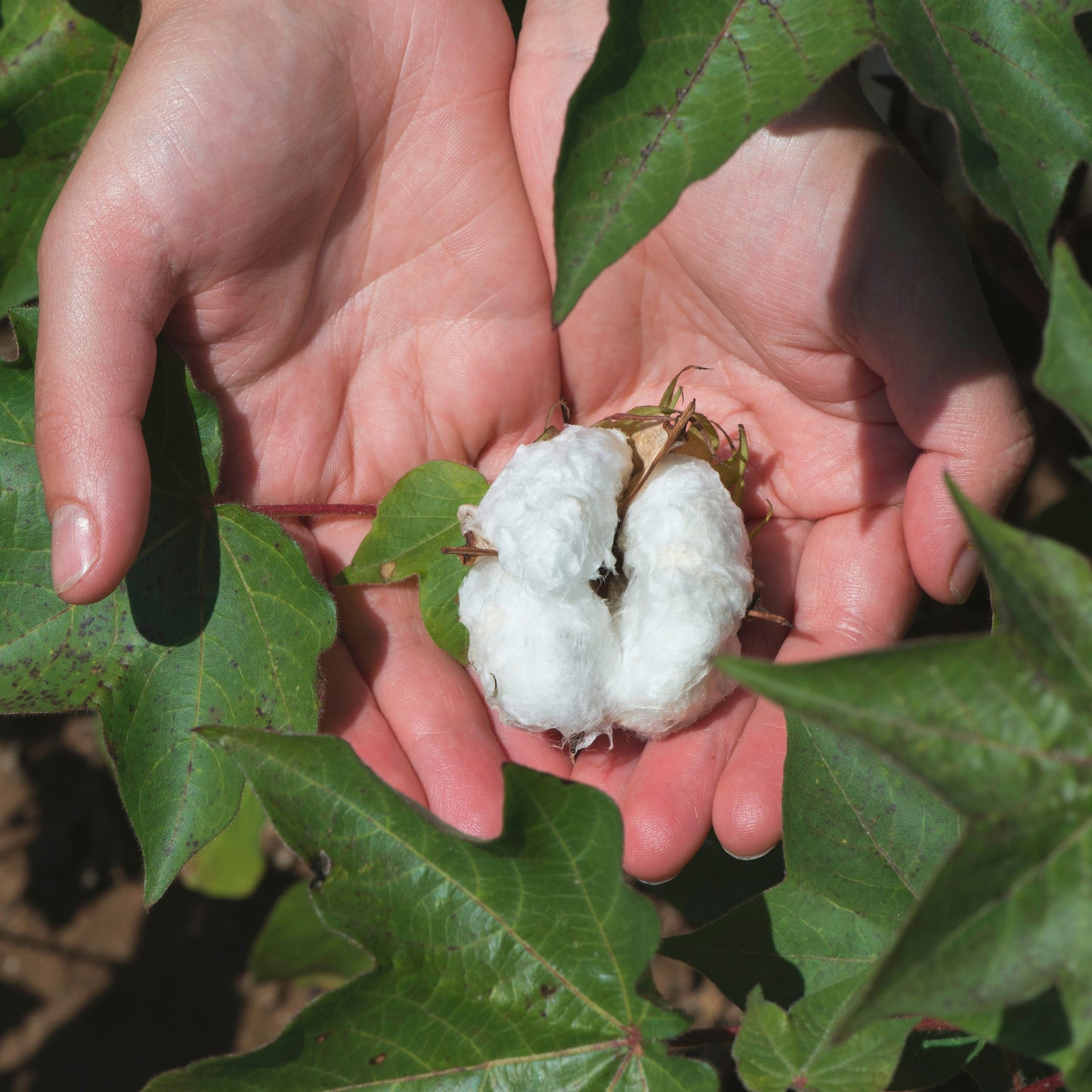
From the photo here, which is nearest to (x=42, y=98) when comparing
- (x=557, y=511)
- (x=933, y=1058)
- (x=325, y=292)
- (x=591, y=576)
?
(x=325, y=292)

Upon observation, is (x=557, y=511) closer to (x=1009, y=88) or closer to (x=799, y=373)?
(x=799, y=373)

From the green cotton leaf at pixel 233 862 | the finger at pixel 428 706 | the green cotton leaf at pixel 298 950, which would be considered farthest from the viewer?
the green cotton leaf at pixel 233 862

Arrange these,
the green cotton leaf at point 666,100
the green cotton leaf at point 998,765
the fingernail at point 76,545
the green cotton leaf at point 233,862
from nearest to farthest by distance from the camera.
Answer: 1. the green cotton leaf at point 998,765
2. the green cotton leaf at point 666,100
3. the fingernail at point 76,545
4. the green cotton leaf at point 233,862

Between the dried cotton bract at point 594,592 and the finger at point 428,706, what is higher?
the dried cotton bract at point 594,592

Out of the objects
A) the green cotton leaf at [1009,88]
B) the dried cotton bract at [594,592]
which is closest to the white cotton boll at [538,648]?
the dried cotton bract at [594,592]

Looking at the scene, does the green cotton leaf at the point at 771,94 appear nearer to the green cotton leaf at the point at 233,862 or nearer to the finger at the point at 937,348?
the finger at the point at 937,348

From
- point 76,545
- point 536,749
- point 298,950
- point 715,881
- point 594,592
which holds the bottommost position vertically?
point 298,950

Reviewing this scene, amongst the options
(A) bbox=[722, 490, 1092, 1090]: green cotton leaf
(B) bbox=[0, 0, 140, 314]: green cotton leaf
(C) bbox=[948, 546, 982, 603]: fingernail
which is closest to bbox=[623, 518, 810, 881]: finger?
(C) bbox=[948, 546, 982, 603]: fingernail

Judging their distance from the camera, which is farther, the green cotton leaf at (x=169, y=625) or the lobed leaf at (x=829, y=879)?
the green cotton leaf at (x=169, y=625)
